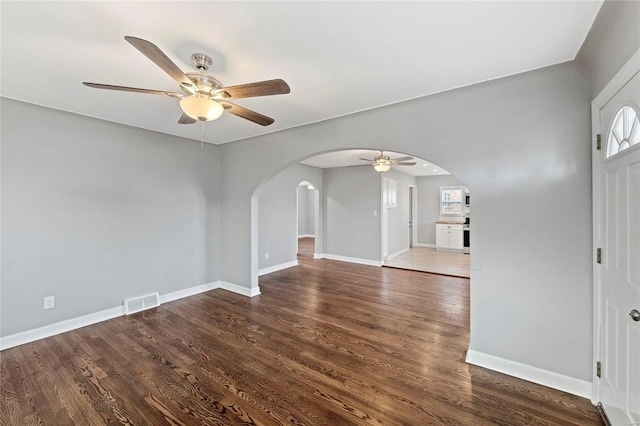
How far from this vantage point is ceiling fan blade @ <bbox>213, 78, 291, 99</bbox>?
1694 mm

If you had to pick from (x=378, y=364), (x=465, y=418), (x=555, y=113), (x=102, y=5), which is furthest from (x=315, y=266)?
(x=102, y=5)

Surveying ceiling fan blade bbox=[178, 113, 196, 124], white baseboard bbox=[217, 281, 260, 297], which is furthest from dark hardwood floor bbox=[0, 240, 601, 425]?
ceiling fan blade bbox=[178, 113, 196, 124]

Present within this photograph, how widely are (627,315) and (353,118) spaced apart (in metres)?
2.71

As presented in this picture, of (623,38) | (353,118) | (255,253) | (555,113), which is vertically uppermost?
(353,118)

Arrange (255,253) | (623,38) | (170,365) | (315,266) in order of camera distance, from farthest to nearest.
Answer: (315,266) < (255,253) < (170,365) < (623,38)

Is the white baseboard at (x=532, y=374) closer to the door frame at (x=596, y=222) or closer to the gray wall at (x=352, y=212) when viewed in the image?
the door frame at (x=596, y=222)

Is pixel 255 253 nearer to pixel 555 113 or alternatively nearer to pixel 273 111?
pixel 273 111

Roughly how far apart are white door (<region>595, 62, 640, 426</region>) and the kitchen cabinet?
21.1 feet

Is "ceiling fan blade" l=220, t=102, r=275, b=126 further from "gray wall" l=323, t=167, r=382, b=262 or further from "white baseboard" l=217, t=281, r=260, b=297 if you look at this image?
"gray wall" l=323, t=167, r=382, b=262

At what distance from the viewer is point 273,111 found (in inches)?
121

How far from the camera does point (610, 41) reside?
153 cm

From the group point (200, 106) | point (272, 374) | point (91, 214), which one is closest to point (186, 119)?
point (200, 106)

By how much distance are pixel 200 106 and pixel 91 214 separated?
2.60 meters

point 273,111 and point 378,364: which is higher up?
point 273,111
